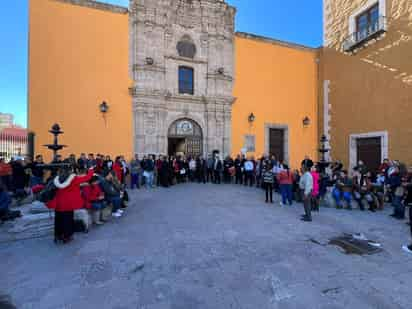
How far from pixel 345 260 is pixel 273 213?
2.42 meters

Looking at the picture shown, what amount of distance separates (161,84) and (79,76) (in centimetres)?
349

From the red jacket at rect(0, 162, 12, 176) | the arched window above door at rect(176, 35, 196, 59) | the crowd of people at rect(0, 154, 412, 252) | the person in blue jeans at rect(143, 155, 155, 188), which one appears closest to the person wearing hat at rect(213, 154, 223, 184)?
the crowd of people at rect(0, 154, 412, 252)

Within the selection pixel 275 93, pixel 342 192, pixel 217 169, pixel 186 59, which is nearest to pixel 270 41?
pixel 275 93

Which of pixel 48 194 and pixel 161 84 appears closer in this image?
pixel 48 194

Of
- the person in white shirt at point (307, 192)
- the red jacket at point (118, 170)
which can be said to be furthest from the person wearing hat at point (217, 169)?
the person in white shirt at point (307, 192)

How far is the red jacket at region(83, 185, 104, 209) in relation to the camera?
4.35 metres

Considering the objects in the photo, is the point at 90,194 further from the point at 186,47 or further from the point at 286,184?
the point at 186,47

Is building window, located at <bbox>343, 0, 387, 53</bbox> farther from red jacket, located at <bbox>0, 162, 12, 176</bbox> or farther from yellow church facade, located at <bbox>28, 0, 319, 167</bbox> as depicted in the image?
red jacket, located at <bbox>0, 162, 12, 176</bbox>

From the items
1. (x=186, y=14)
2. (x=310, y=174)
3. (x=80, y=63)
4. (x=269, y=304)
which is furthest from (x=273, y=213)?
(x=186, y=14)

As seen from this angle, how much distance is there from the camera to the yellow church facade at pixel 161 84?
9.03m

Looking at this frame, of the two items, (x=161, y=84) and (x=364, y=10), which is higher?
(x=364, y=10)

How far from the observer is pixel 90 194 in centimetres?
439

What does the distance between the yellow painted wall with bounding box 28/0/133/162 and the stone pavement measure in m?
6.15

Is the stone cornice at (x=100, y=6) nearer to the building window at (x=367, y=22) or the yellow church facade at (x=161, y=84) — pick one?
the yellow church facade at (x=161, y=84)
